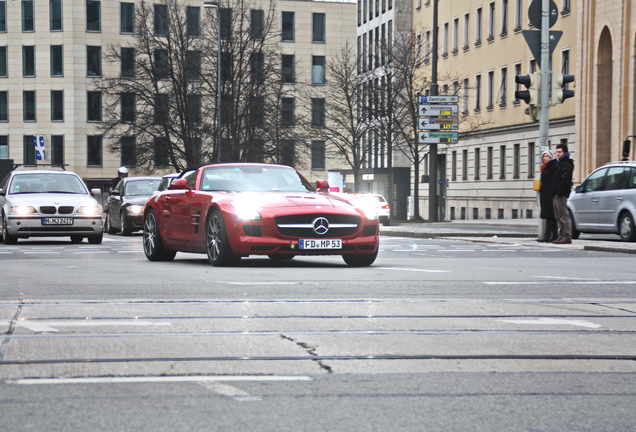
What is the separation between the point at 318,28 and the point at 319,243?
83.5 m

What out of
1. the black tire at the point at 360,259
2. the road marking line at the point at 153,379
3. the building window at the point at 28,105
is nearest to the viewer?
the road marking line at the point at 153,379

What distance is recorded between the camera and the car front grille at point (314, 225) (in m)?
15.6

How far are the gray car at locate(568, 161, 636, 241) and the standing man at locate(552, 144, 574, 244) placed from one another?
2.81 m

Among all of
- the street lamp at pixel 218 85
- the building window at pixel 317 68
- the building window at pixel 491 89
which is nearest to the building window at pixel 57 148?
the building window at pixel 317 68

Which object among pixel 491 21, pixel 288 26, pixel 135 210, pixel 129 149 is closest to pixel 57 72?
pixel 288 26

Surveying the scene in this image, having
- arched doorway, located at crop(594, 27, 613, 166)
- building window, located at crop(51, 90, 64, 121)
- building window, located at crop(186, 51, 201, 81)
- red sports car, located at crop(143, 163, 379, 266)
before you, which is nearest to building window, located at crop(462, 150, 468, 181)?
building window, located at crop(186, 51, 201, 81)

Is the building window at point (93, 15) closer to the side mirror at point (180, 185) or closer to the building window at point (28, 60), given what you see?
the building window at point (28, 60)

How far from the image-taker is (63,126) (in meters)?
92.0

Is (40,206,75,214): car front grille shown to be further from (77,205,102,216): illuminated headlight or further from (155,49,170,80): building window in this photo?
(155,49,170,80): building window

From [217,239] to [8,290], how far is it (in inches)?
167

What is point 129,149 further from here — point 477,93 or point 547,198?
point 547,198

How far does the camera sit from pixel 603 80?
52562 millimetres

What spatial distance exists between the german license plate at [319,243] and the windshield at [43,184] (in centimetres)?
1189

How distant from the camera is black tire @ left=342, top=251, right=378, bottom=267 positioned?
1633cm
